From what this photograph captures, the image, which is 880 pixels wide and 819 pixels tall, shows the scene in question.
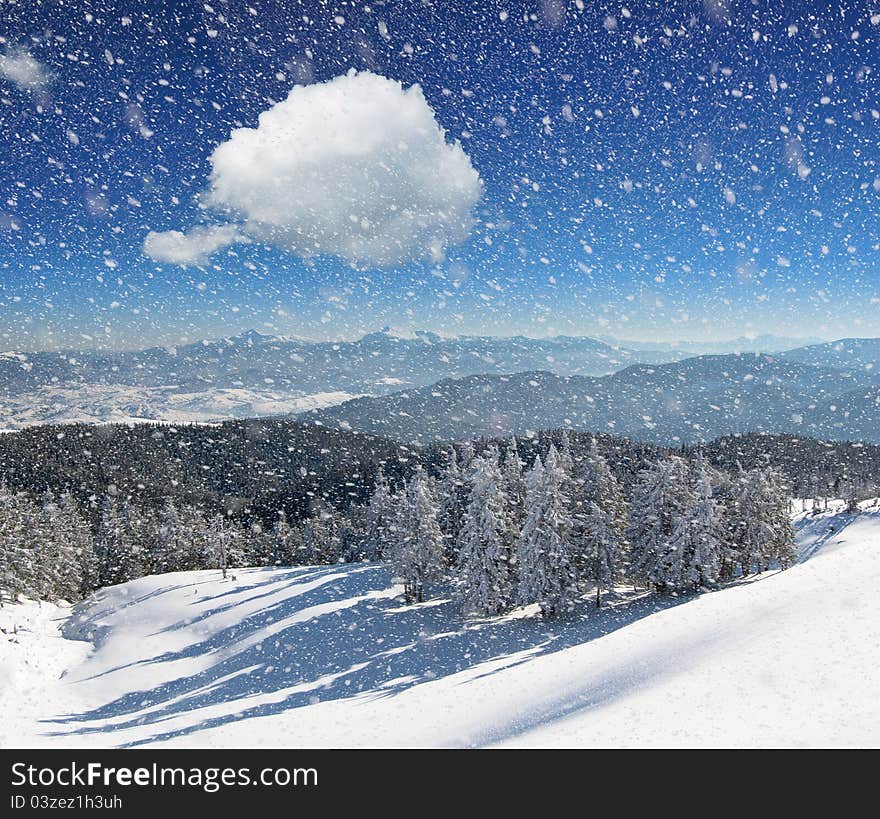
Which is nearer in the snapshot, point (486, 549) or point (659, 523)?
point (486, 549)

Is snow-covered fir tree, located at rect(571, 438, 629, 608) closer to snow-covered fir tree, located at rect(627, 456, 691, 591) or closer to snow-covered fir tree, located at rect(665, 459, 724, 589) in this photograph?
snow-covered fir tree, located at rect(627, 456, 691, 591)

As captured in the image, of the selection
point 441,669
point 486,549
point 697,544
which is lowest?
point 441,669

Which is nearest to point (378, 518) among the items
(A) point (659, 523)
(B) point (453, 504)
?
(B) point (453, 504)

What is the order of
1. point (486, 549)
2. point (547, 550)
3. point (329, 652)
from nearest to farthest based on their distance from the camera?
point (329, 652)
point (547, 550)
point (486, 549)

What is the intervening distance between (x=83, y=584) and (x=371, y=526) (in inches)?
1455

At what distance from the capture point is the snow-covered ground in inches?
446

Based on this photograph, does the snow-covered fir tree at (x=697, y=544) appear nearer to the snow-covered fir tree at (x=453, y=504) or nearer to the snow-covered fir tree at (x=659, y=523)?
the snow-covered fir tree at (x=659, y=523)

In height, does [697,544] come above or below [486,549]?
below

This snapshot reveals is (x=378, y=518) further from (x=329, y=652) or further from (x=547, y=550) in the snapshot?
(x=547, y=550)

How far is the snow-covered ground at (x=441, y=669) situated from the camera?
1134cm

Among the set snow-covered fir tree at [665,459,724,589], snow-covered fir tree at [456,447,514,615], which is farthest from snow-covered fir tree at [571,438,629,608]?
snow-covered fir tree at [456,447,514,615]

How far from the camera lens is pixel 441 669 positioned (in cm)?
2438

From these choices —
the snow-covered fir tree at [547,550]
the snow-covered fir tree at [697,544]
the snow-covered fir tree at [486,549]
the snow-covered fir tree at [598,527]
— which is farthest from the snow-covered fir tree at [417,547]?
the snow-covered fir tree at [697,544]

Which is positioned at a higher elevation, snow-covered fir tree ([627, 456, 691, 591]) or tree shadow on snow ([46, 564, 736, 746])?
snow-covered fir tree ([627, 456, 691, 591])
